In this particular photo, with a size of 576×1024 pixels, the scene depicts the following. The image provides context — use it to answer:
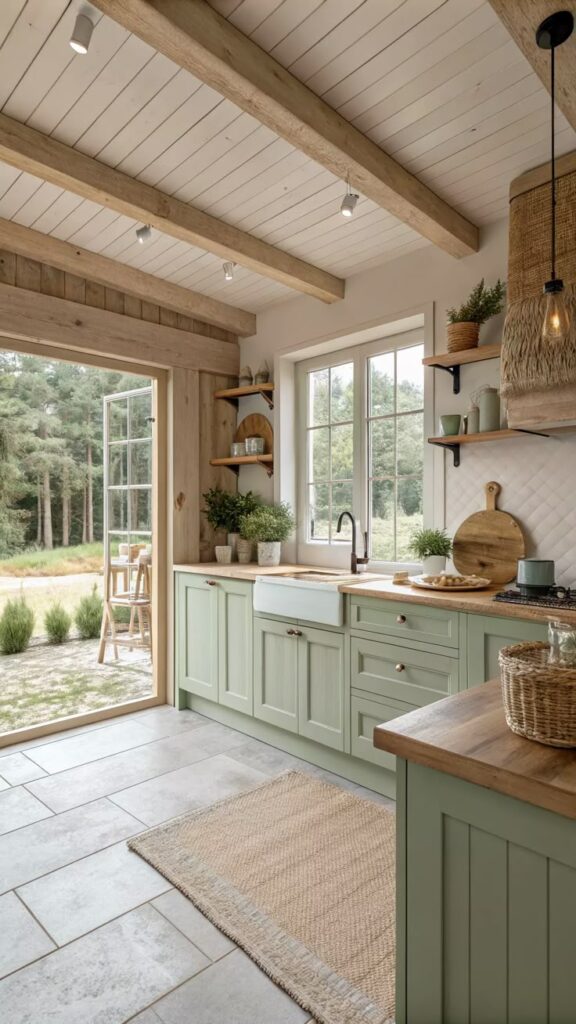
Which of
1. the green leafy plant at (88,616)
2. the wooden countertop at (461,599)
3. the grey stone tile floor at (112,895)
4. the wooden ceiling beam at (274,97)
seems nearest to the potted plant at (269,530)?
the wooden countertop at (461,599)

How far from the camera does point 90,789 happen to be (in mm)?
2867

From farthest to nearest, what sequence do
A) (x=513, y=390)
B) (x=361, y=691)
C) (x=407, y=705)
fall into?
(x=361, y=691), (x=407, y=705), (x=513, y=390)

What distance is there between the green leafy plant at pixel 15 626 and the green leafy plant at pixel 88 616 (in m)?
0.50

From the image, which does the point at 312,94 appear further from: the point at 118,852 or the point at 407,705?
the point at 118,852

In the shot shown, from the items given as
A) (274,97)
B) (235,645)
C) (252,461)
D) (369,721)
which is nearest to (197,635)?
(235,645)

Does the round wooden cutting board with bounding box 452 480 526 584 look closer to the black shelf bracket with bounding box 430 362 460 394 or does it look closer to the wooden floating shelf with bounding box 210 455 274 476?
the black shelf bracket with bounding box 430 362 460 394

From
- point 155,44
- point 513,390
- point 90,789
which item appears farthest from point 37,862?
point 155,44

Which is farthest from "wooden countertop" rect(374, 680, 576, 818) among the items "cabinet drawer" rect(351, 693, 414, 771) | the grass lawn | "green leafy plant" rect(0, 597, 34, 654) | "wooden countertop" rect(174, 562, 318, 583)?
"green leafy plant" rect(0, 597, 34, 654)

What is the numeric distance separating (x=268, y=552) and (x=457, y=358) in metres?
1.68

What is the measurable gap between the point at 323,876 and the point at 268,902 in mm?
242

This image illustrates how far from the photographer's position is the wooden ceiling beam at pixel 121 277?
3148 millimetres

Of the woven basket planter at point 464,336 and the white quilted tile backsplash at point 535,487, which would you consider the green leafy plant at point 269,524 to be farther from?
the woven basket planter at point 464,336

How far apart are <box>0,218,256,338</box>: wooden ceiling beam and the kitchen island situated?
123 inches

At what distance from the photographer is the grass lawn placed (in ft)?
15.6
